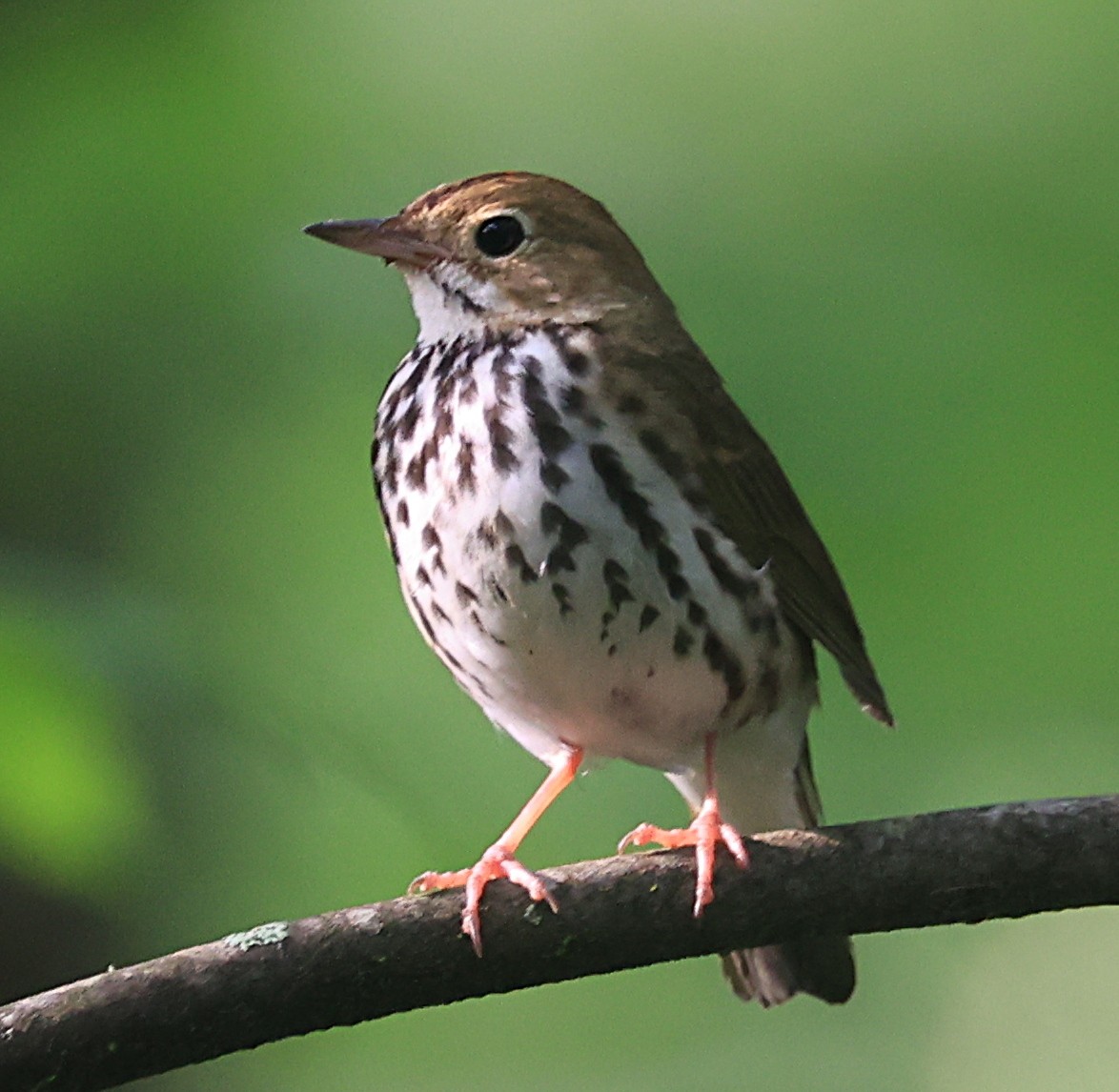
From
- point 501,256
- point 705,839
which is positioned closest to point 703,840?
point 705,839

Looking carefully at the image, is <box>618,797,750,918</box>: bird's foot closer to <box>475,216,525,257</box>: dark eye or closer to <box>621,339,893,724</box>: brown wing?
<box>621,339,893,724</box>: brown wing

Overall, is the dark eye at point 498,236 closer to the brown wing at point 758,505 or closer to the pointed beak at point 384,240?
the pointed beak at point 384,240

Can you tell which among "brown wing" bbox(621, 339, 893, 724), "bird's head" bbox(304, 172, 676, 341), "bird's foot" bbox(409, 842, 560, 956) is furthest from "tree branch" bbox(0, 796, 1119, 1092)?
"bird's head" bbox(304, 172, 676, 341)

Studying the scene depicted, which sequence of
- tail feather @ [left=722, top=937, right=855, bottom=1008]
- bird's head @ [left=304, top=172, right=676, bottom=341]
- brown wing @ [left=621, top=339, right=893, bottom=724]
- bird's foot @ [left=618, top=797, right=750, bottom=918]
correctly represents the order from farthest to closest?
tail feather @ [left=722, top=937, right=855, bottom=1008]
bird's head @ [left=304, top=172, right=676, bottom=341]
brown wing @ [left=621, top=339, right=893, bottom=724]
bird's foot @ [left=618, top=797, right=750, bottom=918]

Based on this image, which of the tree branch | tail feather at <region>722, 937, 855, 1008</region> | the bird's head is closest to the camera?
the tree branch

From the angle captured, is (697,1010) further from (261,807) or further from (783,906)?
(783,906)

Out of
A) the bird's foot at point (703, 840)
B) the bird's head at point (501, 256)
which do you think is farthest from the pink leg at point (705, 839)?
the bird's head at point (501, 256)

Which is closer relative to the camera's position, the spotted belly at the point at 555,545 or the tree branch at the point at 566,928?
the tree branch at the point at 566,928
